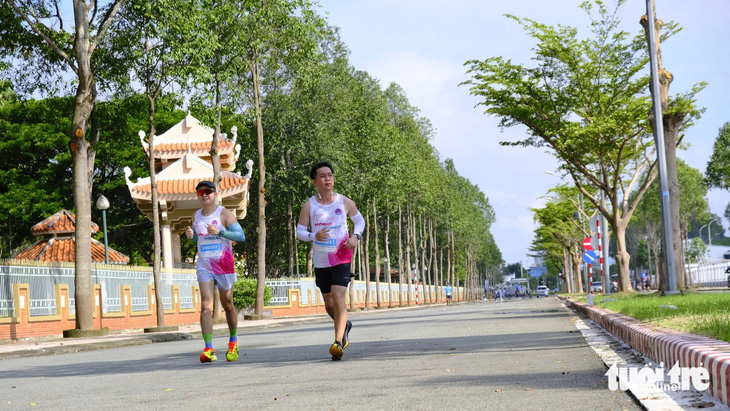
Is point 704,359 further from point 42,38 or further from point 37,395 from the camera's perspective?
point 42,38

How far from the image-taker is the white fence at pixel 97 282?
23672mm

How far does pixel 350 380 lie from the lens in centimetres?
838

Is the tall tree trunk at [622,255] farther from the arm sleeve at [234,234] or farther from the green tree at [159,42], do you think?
the arm sleeve at [234,234]

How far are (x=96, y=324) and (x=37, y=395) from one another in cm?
2075

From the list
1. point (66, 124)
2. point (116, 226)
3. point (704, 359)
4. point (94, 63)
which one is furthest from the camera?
point (116, 226)

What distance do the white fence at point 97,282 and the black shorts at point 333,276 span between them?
14937mm

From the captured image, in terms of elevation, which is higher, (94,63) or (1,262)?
(94,63)

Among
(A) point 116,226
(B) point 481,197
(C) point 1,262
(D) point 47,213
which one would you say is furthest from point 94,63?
(B) point 481,197

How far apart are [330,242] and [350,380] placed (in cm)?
243

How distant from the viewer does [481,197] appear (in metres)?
129

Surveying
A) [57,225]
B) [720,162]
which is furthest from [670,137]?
[720,162]

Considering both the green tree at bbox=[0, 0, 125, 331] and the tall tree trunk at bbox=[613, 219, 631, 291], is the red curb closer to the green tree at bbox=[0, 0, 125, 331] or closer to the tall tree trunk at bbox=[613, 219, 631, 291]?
the green tree at bbox=[0, 0, 125, 331]

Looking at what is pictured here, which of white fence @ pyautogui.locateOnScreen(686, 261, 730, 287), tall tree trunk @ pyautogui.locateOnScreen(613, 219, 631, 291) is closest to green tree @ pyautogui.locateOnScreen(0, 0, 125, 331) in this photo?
tall tree trunk @ pyautogui.locateOnScreen(613, 219, 631, 291)

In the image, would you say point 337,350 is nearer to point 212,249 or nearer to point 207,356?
point 207,356
